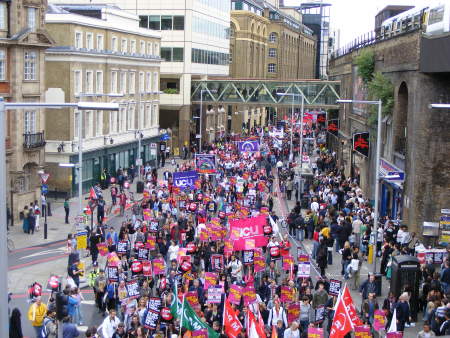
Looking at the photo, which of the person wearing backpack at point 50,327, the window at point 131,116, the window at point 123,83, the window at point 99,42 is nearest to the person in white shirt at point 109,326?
the person wearing backpack at point 50,327

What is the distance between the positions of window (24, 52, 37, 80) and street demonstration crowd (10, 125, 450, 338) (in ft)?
24.3

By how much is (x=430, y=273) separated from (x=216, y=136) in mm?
63387

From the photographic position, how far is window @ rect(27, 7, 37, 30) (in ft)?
130

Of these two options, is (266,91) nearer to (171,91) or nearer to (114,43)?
(171,91)

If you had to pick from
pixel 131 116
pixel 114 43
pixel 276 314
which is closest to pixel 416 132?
pixel 276 314

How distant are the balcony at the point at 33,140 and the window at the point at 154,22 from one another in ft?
102

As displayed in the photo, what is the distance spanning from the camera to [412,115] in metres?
31.8

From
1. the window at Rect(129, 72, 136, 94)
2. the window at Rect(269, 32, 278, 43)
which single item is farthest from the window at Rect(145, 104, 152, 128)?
the window at Rect(269, 32, 278, 43)

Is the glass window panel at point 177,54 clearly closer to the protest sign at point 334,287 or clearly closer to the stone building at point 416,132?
the stone building at point 416,132

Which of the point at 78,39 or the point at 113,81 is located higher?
the point at 78,39

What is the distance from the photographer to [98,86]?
50844 mm

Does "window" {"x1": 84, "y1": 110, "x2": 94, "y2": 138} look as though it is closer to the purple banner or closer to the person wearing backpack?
the purple banner

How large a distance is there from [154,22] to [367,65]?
102 ft

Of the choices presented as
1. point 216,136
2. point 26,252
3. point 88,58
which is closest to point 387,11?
point 88,58
